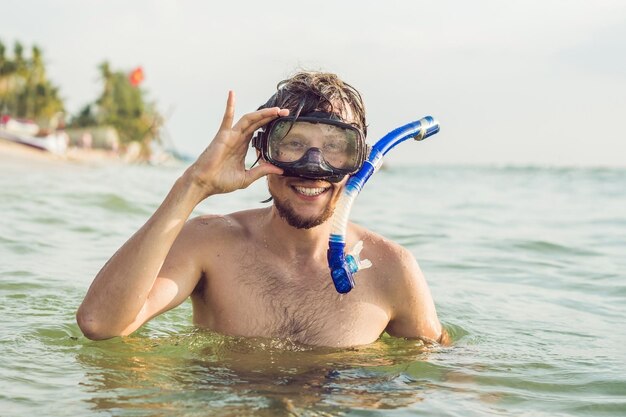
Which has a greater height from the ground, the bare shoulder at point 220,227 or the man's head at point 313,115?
the man's head at point 313,115

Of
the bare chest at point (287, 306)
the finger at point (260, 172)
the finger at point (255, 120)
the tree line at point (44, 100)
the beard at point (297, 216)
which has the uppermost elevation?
the tree line at point (44, 100)

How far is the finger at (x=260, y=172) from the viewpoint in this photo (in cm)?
302

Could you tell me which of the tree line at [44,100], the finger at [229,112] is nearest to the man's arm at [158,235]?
the finger at [229,112]

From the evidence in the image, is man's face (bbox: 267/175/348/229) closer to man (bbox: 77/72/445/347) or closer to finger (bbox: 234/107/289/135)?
man (bbox: 77/72/445/347)

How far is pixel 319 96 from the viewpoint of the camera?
3.35 metres

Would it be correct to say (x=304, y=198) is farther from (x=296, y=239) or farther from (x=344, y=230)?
(x=296, y=239)

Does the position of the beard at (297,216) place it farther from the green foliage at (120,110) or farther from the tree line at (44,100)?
the green foliage at (120,110)

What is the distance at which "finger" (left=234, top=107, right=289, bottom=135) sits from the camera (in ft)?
9.79

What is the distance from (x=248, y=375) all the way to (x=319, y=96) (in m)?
1.10

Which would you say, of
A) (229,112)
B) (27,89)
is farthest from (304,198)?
(27,89)

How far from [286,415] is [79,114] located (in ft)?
222

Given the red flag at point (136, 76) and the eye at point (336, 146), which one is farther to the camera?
the red flag at point (136, 76)

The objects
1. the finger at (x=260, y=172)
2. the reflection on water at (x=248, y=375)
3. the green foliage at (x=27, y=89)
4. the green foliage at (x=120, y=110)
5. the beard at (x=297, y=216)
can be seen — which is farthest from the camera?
the green foliage at (x=120, y=110)

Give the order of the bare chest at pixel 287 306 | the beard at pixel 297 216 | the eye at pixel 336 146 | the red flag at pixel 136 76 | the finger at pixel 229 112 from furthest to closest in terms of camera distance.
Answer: the red flag at pixel 136 76 < the bare chest at pixel 287 306 < the beard at pixel 297 216 < the eye at pixel 336 146 < the finger at pixel 229 112
